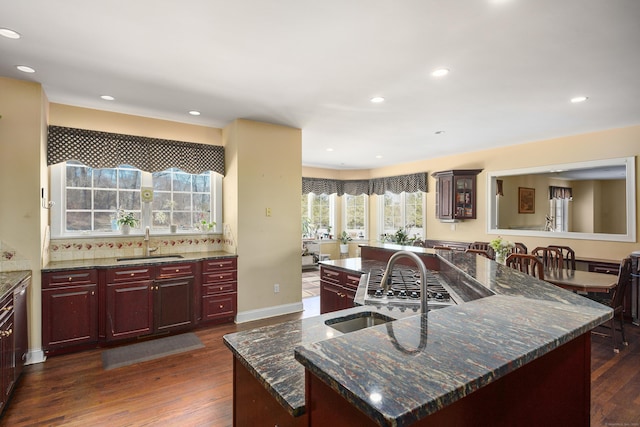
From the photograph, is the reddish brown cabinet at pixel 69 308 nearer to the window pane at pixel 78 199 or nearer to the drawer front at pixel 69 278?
the drawer front at pixel 69 278

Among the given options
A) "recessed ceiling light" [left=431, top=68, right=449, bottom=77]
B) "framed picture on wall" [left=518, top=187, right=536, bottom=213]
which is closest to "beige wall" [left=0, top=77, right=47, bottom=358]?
"recessed ceiling light" [left=431, top=68, right=449, bottom=77]

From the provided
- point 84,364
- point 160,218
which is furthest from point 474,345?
point 160,218

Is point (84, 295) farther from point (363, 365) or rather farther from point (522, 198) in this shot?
point (522, 198)

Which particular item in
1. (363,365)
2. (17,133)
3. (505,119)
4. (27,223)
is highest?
(505,119)

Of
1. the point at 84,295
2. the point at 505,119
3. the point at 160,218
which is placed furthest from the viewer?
the point at 160,218

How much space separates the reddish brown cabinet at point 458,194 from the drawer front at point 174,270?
14.6 ft

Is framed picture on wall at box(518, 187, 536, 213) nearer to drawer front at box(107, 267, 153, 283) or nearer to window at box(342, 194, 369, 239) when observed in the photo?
window at box(342, 194, 369, 239)

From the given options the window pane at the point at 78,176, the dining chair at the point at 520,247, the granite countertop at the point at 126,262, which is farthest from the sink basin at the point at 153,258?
the dining chair at the point at 520,247

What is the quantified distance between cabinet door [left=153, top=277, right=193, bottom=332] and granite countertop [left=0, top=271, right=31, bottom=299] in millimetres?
1112

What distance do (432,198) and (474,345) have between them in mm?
6135

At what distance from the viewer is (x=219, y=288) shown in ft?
13.0

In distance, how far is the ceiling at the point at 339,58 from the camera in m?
1.91

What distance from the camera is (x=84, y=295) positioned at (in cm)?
320

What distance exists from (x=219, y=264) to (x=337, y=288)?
63.6 inches
